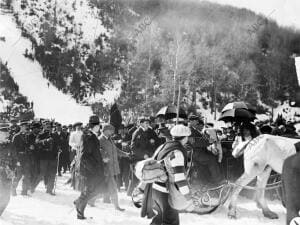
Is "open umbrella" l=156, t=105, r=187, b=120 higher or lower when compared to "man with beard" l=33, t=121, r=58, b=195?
higher

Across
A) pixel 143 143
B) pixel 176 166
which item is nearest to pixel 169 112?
pixel 143 143

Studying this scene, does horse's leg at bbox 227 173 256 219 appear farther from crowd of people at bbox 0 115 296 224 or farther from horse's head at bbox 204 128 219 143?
horse's head at bbox 204 128 219 143

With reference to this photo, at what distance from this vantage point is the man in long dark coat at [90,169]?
6.49m

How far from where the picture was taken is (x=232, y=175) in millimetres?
9648

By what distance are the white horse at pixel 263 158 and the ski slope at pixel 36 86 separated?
26.9m

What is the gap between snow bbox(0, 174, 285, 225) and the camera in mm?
6324

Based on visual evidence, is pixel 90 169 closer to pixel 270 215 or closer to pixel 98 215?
pixel 98 215

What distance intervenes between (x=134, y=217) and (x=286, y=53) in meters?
39.5

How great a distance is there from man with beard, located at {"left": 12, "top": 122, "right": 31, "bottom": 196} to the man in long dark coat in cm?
267

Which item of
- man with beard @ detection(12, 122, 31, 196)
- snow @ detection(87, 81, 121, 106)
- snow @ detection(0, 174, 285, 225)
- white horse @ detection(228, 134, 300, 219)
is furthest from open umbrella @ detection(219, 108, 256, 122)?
snow @ detection(87, 81, 121, 106)

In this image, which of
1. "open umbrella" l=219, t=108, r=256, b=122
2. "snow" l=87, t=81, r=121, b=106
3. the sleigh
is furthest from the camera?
"snow" l=87, t=81, r=121, b=106

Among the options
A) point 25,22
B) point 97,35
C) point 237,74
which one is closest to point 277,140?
point 237,74

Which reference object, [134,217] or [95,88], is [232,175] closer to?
[134,217]

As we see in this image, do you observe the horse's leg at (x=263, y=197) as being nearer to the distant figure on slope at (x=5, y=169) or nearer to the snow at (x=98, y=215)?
the snow at (x=98, y=215)
